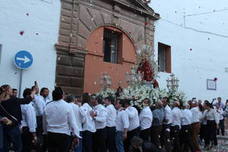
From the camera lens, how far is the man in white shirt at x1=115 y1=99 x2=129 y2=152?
8.04m

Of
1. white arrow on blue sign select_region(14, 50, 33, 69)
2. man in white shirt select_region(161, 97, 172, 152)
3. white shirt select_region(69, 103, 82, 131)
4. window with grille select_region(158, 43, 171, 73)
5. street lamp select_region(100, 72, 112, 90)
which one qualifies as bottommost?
man in white shirt select_region(161, 97, 172, 152)

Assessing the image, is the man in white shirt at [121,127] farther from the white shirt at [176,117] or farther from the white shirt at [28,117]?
the white shirt at [28,117]

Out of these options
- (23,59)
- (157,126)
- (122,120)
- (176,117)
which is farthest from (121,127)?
(23,59)

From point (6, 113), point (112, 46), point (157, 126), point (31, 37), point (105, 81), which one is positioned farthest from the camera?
point (112, 46)

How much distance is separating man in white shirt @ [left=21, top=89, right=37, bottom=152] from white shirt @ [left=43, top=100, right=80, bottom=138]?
1406mm

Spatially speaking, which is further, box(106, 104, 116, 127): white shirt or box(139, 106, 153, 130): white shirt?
box(139, 106, 153, 130): white shirt

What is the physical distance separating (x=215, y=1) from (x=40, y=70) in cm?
1354

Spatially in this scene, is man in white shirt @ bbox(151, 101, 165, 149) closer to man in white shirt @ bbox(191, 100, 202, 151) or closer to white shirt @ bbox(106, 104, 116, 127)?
white shirt @ bbox(106, 104, 116, 127)

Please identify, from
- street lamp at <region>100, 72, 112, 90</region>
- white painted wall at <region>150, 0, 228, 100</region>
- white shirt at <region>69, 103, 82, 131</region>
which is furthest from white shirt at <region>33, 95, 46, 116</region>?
white painted wall at <region>150, 0, 228, 100</region>

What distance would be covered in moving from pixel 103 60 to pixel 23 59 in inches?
170

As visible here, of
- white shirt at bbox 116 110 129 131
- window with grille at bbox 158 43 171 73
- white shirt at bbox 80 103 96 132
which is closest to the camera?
white shirt at bbox 80 103 96 132

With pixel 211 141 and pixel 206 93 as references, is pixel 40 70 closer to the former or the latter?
pixel 211 141

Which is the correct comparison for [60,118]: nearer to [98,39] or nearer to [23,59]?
[23,59]

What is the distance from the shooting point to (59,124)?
17.9ft
